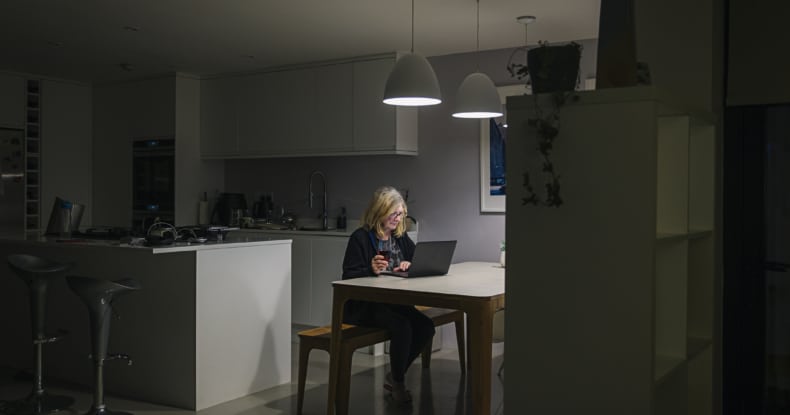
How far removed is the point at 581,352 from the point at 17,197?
6183mm

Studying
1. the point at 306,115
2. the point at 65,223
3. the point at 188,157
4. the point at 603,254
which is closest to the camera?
the point at 603,254

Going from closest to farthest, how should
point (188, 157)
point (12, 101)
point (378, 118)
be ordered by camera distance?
point (378, 118), point (12, 101), point (188, 157)

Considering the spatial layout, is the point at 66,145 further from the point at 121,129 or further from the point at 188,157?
the point at 188,157

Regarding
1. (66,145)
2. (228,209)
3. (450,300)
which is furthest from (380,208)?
(66,145)

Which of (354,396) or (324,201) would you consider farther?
(324,201)

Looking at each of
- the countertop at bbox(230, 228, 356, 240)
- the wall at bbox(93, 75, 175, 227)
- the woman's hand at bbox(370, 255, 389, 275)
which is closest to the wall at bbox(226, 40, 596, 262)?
the countertop at bbox(230, 228, 356, 240)

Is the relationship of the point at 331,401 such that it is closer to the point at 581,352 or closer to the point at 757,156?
the point at 581,352

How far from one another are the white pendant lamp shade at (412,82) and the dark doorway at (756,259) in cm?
147

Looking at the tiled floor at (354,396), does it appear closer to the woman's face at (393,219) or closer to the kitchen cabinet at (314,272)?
the kitchen cabinet at (314,272)

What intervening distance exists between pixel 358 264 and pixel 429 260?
0.43m

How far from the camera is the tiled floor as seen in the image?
13.5ft

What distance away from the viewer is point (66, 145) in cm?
731

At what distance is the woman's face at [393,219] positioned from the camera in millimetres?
4391

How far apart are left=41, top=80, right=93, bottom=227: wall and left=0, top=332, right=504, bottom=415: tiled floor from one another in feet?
8.96
